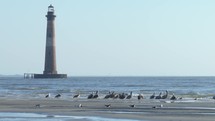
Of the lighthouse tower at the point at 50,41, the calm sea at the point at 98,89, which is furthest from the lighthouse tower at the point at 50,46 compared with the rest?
the calm sea at the point at 98,89

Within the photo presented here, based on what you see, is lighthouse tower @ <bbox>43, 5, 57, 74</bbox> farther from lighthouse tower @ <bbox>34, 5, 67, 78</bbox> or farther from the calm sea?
the calm sea

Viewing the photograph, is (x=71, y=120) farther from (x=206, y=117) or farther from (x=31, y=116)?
(x=206, y=117)

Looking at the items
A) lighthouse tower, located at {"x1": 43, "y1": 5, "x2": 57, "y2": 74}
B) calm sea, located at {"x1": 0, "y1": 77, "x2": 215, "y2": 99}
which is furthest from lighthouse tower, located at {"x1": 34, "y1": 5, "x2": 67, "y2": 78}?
calm sea, located at {"x1": 0, "y1": 77, "x2": 215, "y2": 99}

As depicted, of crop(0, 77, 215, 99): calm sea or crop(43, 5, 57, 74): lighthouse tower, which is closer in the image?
crop(0, 77, 215, 99): calm sea

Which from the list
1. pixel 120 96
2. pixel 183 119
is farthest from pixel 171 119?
pixel 120 96

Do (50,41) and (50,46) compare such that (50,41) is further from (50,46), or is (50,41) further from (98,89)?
(98,89)

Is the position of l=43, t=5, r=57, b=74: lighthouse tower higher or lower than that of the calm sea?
higher

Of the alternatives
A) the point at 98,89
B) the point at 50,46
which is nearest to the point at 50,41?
the point at 50,46

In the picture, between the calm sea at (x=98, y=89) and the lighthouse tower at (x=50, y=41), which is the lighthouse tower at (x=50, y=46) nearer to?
the lighthouse tower at (x=50, y=41)

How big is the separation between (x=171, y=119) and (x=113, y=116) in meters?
3.46

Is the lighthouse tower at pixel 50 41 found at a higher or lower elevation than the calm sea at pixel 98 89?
higher

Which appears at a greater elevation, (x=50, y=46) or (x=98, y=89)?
(x=50, y=46)

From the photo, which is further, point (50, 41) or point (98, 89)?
point (50, 41)

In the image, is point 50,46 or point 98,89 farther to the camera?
point 50,46
